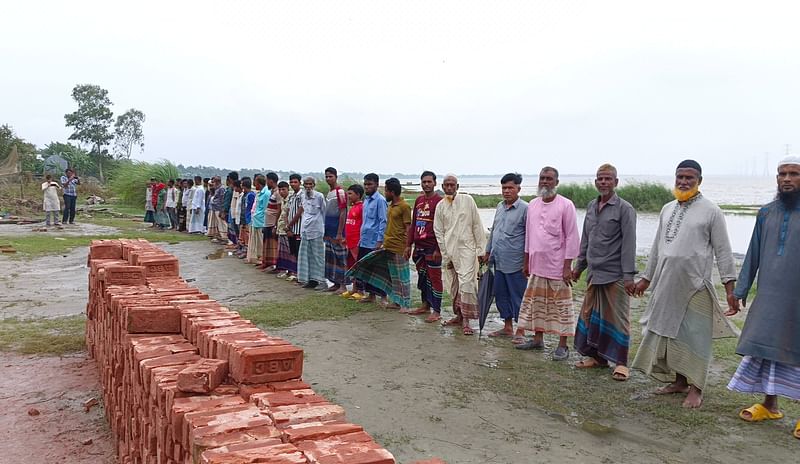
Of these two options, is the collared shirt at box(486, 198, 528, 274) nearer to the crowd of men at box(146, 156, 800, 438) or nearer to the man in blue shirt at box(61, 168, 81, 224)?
the crowd of men at box(146, 156, 800, 438)

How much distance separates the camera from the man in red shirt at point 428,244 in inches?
276

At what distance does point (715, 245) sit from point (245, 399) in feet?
11.7

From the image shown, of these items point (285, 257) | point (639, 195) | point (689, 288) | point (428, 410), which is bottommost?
point (428, 410)

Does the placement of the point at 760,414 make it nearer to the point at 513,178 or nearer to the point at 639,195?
the point at 513,178

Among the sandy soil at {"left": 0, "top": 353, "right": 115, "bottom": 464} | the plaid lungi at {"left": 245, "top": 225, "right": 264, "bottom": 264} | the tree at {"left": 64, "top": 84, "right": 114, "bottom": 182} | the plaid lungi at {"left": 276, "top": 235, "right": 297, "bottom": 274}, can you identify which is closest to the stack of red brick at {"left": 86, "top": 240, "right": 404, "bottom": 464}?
the sandy soil at {"left": 0, "top": 353, "right": 115, "bottom": 464}

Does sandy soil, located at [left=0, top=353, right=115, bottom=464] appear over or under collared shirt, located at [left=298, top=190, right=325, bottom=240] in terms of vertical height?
under

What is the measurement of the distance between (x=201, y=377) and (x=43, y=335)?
4.63 metres

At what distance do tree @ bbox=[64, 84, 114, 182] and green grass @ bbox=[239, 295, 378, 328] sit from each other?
3951 cm

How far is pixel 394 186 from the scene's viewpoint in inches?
289

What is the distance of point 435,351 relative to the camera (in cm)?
583

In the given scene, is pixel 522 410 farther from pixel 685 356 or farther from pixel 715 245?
pixel 715 245

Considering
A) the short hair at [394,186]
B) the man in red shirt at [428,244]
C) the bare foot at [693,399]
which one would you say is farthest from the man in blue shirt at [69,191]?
the bare foot at [693,399]

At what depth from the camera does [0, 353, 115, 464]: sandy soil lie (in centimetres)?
382

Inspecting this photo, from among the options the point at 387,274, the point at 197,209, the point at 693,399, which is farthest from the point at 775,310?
the point at 197,209
